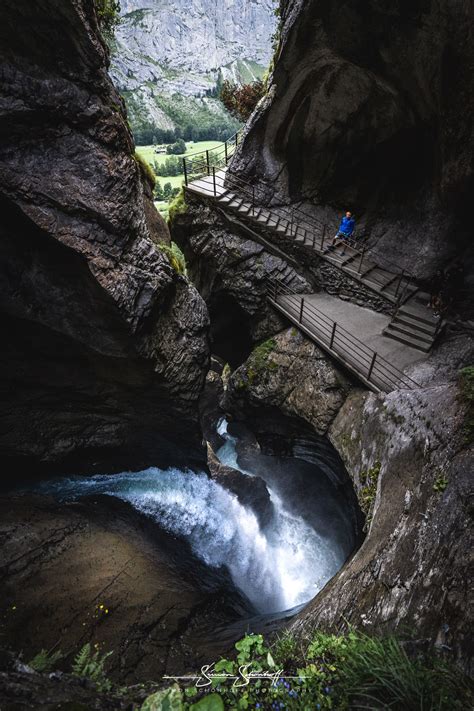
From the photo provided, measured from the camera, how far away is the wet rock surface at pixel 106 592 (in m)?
5.62

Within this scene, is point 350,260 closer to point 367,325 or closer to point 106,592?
point 367,325

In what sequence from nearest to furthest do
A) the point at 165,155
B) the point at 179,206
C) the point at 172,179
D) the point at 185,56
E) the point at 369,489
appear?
the point at 369,489 < the point at 179,206 < the point at 172,179 < the point at 165,155 < the point at 185,56

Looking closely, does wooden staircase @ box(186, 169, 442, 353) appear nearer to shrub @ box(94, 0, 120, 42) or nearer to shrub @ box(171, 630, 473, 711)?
shrub @ box(94, 0, 120, 42)

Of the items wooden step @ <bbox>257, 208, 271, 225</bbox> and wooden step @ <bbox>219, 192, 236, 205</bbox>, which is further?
wooden step @ <bbox>219, 192, 236, 205</bbox>

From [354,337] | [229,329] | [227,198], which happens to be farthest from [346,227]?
[229,329]

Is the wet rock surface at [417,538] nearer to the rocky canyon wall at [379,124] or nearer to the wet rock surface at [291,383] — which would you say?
the wet rock surface at [291,383]

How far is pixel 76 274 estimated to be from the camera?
7.51 metres

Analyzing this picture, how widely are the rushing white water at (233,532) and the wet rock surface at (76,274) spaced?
76.7 inches

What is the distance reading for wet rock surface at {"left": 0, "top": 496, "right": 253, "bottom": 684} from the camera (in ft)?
18.5

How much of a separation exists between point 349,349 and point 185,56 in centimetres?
18262

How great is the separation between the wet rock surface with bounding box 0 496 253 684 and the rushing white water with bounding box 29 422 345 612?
44.2 inches

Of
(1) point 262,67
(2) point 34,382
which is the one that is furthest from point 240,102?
(1) point 262,67

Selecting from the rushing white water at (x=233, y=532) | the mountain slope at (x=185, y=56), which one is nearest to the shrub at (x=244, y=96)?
the rushing white water at (x=233, y=532)

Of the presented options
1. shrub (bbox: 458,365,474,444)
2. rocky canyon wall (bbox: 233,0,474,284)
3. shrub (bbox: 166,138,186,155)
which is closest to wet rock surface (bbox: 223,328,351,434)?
shrub (bbox: 458,365,474,444)
